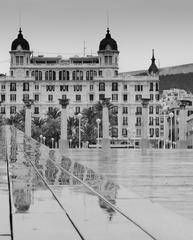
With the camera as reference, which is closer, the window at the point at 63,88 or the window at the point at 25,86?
the window at the point at 25,86

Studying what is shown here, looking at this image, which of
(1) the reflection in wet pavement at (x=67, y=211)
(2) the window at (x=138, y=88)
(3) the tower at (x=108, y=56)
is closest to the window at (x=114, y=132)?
(2) the window at (x=138, y=88)

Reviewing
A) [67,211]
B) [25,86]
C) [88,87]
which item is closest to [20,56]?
[25,86]

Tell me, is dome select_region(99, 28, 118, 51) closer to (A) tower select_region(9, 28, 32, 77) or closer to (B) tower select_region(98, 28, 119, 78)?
(B) tower select_region(98, 28, 119, 78)

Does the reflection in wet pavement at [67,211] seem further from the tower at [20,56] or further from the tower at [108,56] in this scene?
the tower at [20,56]

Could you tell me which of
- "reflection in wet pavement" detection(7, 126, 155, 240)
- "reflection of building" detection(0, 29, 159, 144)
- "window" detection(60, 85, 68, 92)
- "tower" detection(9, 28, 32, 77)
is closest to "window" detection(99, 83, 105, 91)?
"reflection of building" detection(0, 29, 159, 144)

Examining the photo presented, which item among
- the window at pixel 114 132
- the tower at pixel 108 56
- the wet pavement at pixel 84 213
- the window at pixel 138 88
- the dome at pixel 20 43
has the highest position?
the dome at pixel 20 43

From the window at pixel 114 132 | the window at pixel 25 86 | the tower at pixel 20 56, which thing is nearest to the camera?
the window at pixel 114 132

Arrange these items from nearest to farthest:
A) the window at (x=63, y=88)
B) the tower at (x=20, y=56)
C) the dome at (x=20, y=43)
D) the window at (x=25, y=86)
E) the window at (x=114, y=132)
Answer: the window at (x=114, y=132) → the window at (x=25, y=86) → the tower at (x=20, y=56) → the window at (x=63, y=88) → the dome at (x=20, y=43)

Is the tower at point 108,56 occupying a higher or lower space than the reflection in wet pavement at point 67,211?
higher

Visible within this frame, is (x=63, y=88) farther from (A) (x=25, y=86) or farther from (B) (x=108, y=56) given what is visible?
(B) (x=108, y=56)

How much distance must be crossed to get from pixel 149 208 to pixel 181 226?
1076 mm

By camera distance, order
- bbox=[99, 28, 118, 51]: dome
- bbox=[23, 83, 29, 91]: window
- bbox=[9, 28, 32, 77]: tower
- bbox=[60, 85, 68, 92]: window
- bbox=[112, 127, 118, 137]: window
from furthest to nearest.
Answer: bbox=[99, 28, 118, 51]: dome, bbox=[60, 85, 68, 92]: window, bbox=[9, 28, 32, 77]: tower, bbox=[23, 83, 29, 91]: window, bbox=[112, 127, 118, 137]: window

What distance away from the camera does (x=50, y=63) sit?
142000 mm

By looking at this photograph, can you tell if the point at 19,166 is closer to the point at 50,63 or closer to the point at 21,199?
→ the point at 21,199
